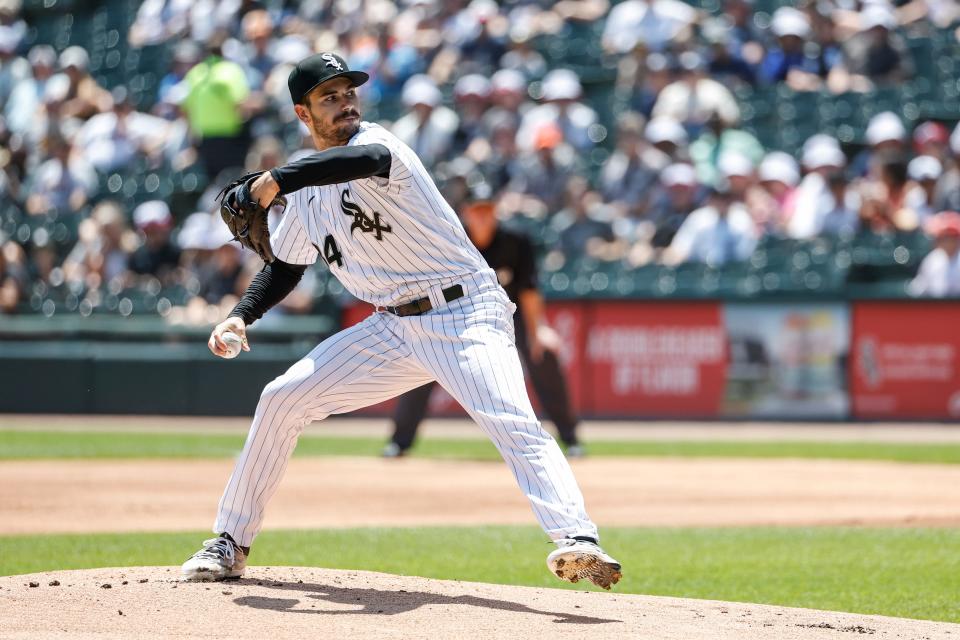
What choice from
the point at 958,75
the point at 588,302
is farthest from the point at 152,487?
the point at 958,75

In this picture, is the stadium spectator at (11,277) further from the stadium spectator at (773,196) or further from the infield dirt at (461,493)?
the stadium spectator at (773,196)

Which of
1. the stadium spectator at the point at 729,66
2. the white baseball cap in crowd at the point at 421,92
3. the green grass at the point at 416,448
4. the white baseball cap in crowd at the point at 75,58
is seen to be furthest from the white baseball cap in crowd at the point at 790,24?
the white baseball cap in crowd at the point at 75,58

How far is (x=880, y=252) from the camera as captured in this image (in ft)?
45.4

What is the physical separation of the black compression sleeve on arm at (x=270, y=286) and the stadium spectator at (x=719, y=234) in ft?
29.1

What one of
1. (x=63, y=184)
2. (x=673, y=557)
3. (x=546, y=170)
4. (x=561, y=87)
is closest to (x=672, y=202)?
(x=546, y=170)

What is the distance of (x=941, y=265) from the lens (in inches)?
528

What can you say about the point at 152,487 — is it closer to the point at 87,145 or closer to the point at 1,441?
the point at 1,441

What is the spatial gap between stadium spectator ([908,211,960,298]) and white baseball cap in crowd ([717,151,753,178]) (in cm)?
183

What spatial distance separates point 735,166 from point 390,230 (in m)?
9.77

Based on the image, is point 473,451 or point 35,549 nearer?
point 35,549

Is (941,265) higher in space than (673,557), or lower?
higher

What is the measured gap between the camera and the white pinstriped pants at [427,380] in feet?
16.0

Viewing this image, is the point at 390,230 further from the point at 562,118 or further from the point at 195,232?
the point at 195,232

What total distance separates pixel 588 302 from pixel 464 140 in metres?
2.67
